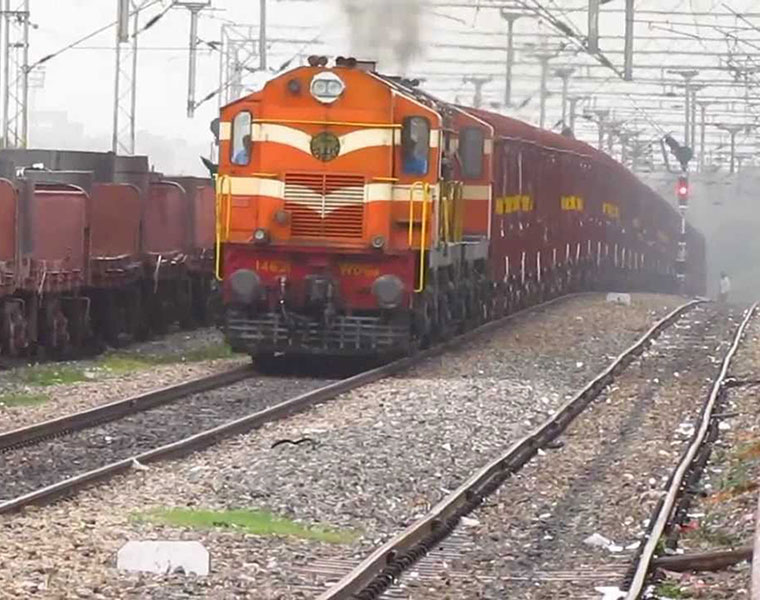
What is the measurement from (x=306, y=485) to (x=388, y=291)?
7792 mm

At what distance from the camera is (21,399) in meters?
16.4

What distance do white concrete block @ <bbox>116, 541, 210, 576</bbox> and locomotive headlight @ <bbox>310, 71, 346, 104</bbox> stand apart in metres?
11.2

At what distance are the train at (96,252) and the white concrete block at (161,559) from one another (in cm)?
1071

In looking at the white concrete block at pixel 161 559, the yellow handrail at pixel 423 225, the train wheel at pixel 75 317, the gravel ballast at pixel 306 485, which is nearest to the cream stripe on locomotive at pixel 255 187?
the yellow handrail at pixel 423 225

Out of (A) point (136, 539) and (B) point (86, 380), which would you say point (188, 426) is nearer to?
(B) point (86, 380)

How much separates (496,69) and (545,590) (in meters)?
40.0

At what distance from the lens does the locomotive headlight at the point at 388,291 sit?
1909 centimetres

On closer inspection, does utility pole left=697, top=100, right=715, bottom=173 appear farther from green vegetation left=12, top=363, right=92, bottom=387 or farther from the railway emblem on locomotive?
green vegetation left=12, top=363, right=92, bottom=387

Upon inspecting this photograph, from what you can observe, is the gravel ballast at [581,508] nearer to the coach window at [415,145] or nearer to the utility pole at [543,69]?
the coach window at [415,145]

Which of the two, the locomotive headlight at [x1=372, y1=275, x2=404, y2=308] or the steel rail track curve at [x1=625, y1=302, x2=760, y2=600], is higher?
the locomotive headlight at [x1=372, y1=275, x2=404, y2=308]

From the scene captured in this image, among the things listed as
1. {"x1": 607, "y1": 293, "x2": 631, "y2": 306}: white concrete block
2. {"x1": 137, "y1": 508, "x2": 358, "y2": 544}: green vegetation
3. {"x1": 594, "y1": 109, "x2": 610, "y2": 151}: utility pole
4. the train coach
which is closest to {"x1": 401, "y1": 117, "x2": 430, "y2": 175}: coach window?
the train coach

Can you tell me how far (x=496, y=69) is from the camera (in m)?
48.0

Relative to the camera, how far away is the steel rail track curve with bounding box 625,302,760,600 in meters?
8.54

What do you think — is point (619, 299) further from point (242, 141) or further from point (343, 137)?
point (242, 141)
